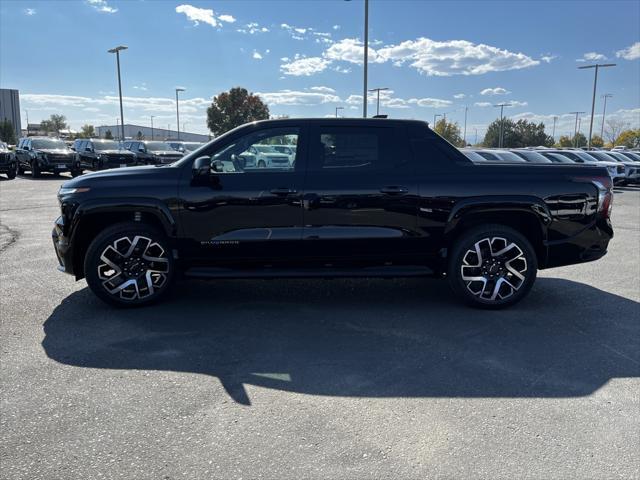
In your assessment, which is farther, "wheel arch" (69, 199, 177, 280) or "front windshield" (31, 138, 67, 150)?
"front windshield" (31, 138, 67, 150)

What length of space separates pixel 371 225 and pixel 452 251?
871 mm

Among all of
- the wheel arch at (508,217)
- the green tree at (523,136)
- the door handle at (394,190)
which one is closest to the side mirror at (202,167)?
the door handle at (394,190)

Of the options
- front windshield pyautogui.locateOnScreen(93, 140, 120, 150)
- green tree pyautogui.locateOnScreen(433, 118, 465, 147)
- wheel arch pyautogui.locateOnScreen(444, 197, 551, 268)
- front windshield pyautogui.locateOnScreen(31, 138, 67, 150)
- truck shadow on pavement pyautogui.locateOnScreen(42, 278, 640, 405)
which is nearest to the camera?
truck shadow on pavement pyautogui.locateOnScreen(42, 278, 640, 405)

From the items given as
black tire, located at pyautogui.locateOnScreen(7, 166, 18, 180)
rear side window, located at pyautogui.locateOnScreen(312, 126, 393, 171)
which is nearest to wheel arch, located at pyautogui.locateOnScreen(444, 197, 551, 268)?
rear side window, located at pyautogui.locateOnScreen(312, 126, 393, 171)

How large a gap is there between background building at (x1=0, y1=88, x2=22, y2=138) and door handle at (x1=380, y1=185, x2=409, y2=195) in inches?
4789

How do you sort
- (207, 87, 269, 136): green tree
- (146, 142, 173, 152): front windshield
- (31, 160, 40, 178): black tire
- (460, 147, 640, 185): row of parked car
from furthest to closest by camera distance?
1. (207, 87, 269, 136): green tree
2. (146, 142, 173, 152): front windshield
3. (31, 160, 40, 178): black tire
4. (460, 147, 640, 185): row of parked car

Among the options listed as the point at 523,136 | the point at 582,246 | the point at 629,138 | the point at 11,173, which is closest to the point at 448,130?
the point at 523,136

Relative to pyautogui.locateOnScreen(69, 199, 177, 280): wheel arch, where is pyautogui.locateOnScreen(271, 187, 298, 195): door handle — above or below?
above

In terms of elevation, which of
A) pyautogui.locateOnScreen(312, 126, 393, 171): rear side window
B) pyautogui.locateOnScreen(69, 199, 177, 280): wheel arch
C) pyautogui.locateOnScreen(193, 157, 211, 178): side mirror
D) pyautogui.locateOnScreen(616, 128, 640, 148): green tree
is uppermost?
pyautogui.locateOnScreen(616, 128, 640, 148): green tree

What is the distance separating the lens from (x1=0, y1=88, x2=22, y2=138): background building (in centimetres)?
10825

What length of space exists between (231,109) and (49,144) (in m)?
54.9

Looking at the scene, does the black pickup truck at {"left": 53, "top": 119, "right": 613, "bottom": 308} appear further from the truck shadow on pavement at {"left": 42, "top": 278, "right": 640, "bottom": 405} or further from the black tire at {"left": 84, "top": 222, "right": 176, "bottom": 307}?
the truck shadow on pavement at {"left": 42, "top": 278, "right": 640, "bottom": 405}

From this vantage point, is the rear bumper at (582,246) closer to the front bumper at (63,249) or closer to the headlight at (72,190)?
the headlight at (72,190)

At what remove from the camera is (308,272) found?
Result: 5125 millimetres
